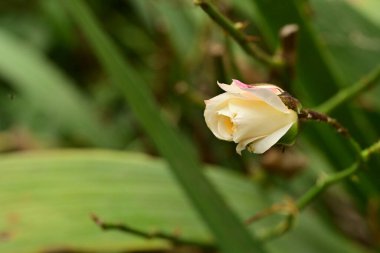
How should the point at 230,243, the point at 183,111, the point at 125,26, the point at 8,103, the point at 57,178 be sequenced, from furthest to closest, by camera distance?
the point at 125,26, the point at 8,103, the point at 183,111, the point at 57,178, the point at 230,243

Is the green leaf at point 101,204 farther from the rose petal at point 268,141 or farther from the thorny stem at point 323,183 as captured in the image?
the rose petal at point 268,141

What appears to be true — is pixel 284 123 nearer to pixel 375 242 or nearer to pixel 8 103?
pixel 375 242

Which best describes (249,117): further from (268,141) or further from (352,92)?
(352,92)

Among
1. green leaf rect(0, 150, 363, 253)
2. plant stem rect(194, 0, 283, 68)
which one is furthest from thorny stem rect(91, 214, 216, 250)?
plant stem rect(194, 0, 283, 68)

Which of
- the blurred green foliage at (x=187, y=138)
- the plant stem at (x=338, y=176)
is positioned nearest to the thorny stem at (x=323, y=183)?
the plant stem at (x=338, y=176)

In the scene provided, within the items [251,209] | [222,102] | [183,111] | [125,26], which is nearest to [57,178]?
[251,209]
